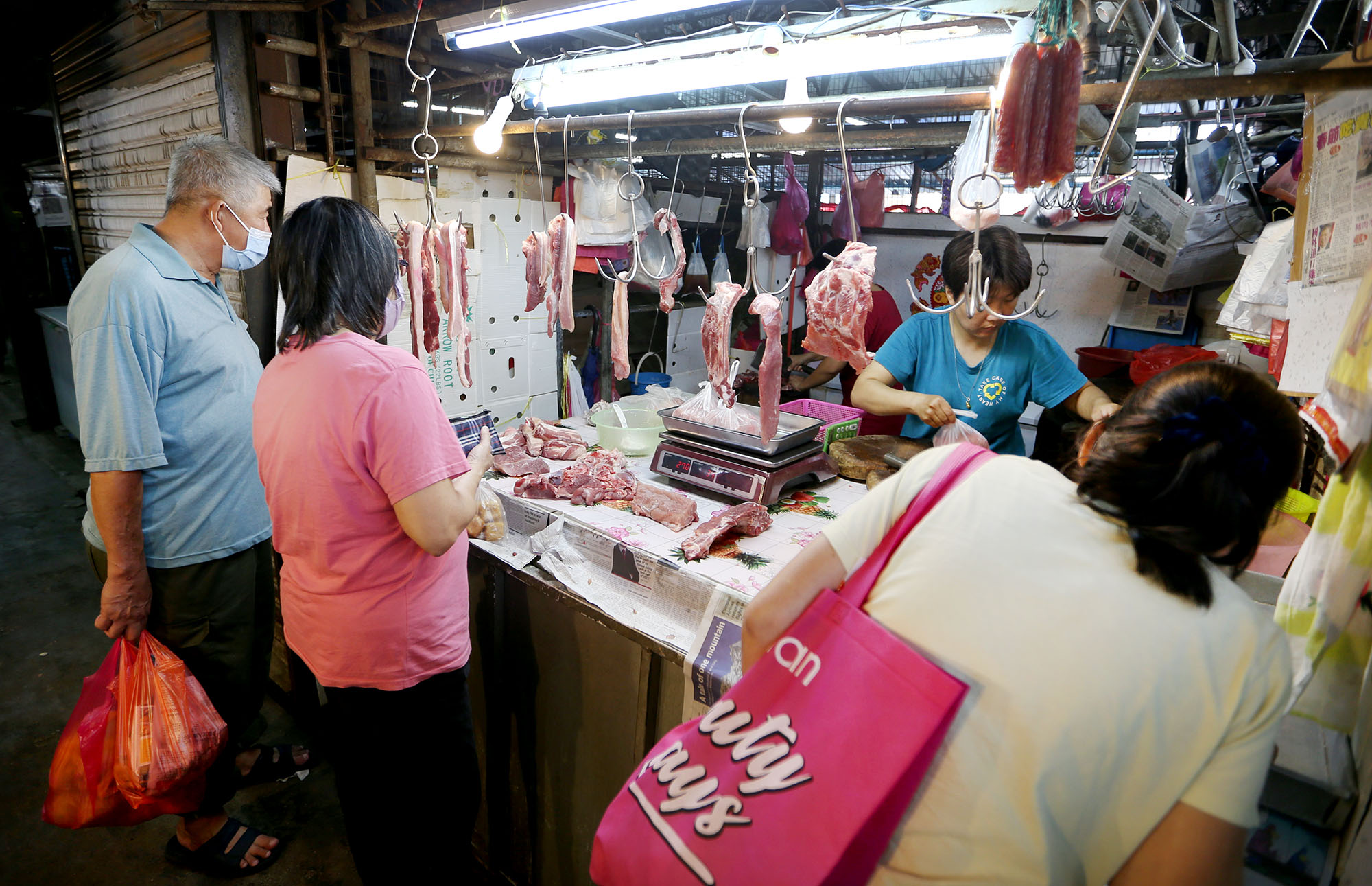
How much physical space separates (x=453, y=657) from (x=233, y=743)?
1.45m

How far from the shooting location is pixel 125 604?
2.44m

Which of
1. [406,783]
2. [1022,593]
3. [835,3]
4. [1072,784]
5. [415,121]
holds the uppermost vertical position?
[835,3]

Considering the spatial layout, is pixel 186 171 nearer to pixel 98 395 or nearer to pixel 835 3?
pixel 98 395

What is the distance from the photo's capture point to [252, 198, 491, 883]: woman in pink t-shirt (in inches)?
71.8

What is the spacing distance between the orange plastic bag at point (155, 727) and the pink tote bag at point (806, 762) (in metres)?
1.97

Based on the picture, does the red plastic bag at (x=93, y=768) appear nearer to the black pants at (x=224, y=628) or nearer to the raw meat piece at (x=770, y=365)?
the black pants at (x=224, y=628)

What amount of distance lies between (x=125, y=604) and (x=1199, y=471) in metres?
3.07

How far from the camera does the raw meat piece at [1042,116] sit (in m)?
1.66

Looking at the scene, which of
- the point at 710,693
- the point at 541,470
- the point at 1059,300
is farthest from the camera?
the point at 1059,300

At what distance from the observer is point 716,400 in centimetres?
294

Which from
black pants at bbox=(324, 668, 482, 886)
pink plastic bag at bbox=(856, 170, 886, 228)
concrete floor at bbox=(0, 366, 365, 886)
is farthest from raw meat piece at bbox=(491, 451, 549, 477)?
pink plastic bag at bbox=(856, 170, 886, 228)

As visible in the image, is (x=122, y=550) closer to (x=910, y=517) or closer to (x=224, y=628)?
(x=224, y=628)

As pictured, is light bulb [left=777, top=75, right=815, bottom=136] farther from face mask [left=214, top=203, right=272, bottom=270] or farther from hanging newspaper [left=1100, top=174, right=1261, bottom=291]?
hanging newspaper [left=1100, top=174, right=1261, bottom=291]

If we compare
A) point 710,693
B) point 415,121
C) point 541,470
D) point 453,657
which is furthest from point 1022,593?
point 415,121
